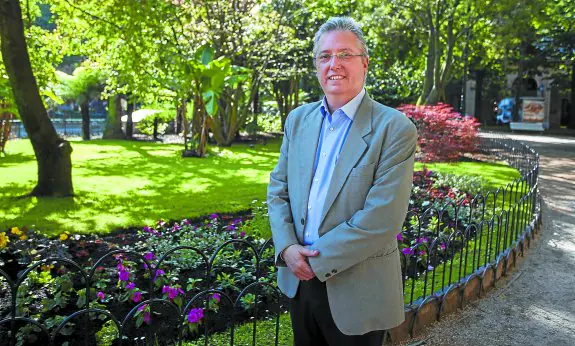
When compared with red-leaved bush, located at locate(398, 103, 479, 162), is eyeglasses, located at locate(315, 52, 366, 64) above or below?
above

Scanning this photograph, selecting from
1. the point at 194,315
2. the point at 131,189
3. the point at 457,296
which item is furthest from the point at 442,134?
the point at 194,315

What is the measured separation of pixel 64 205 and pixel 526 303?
7.35m

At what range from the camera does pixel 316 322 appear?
111 inches

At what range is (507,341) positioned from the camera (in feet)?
15.0

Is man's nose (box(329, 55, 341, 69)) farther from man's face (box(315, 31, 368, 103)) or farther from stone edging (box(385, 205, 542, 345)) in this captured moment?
stone edging (box(385, 205, 542, 345))

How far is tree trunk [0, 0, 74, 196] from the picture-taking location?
9750 mm

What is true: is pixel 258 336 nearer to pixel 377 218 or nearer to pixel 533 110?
pixel 377 218

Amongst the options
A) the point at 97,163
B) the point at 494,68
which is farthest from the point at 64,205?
the point at 494,68

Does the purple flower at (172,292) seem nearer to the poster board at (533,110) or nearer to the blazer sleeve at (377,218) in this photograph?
the blazer sleeve at (377,218)

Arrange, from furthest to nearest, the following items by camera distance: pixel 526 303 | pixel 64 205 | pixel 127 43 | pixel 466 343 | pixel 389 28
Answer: pixel 389 28, pixel 127 43, pixel 64 205, pixel 526 303, pixel 466 343

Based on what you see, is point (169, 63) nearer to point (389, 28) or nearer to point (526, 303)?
point (526, 303)

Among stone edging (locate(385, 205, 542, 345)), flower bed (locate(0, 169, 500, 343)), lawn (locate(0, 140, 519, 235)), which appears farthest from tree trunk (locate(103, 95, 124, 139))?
stone edging (locate(385, 205, 542, 345))

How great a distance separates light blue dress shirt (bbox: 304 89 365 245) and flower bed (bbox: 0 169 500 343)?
33.7 inches

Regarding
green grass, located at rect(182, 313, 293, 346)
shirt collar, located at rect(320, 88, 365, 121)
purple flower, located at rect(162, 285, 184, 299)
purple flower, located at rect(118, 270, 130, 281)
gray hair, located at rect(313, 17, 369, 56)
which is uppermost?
gray hair, located at rect(313, 17, 369, 56)
